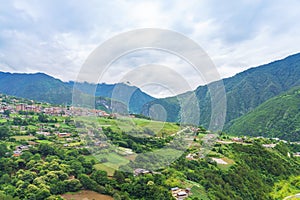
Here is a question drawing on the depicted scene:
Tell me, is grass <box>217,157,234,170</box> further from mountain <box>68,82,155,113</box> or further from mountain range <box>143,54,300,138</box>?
mountain range <box>143,54,300,138</box>

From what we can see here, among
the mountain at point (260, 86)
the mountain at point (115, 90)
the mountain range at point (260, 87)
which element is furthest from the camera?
the mountain at point (260, 86)

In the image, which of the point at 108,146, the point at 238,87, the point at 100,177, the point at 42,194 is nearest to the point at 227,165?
the point at 100,177

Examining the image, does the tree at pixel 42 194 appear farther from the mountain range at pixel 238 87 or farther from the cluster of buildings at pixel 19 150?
the mountain range at pixel 238 87

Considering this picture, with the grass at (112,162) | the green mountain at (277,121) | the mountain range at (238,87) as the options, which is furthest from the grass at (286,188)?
the mountain range at (238,87)

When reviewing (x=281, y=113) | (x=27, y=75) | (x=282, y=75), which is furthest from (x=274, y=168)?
(x=27, y=75)

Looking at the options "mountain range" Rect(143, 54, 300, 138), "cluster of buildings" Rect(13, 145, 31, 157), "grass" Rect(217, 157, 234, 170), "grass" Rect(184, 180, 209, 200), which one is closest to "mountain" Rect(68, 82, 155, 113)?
"grass" Rect(184, 180, 209, 200)

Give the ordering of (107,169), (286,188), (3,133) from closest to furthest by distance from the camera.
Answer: (107,169), (286,188), (3,133)

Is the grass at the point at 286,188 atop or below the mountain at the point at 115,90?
below

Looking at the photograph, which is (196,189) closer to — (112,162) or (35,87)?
(112,162)

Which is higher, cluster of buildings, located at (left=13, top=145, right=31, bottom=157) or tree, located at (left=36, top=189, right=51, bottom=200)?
cluster of buildings, located at (left=13, top=145, right=31, bottom=157)
